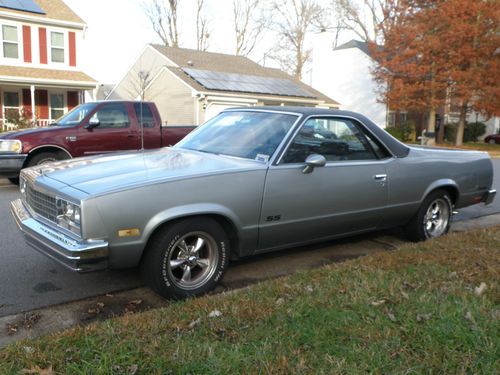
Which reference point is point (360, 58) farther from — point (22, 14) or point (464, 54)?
point (22, 14)

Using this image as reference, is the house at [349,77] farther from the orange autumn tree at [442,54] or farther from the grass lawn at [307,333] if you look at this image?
the grass lawn at [307,333]

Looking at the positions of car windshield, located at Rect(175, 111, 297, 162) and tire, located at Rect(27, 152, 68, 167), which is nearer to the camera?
car windshield, located at Rect(175, 111, 297, 162)

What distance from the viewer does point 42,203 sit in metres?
3.97

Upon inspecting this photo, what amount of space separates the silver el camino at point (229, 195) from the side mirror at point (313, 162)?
10 millimetres

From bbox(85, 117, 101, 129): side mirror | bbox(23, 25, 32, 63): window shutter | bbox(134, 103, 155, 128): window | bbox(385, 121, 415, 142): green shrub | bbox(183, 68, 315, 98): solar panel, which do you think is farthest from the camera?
bbox(385, 121, 415, 142): green shrub

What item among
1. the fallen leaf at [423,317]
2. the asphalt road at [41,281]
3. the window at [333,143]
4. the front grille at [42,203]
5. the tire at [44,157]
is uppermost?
the window at [333,143]

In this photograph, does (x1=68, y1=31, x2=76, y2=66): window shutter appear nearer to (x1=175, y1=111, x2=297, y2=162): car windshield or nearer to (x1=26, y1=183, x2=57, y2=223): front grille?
(x1=175, y1=111, x2=297, y2=162): car windshield

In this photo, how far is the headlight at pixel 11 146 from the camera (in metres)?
8.73

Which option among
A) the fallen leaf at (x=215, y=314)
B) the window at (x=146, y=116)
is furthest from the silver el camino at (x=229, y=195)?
the window at (x=146, y=116)

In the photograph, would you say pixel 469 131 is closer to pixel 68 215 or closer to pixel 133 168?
pixel 133 168

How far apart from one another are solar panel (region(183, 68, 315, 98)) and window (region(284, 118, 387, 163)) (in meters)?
21.0

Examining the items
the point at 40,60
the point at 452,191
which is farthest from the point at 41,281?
the point at 40,60

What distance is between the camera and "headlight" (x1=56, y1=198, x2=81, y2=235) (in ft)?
11.3

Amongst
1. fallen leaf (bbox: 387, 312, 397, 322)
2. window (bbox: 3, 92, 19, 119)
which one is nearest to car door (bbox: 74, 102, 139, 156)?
fallen leaf (bbox: 387, 312, 397, 322)
